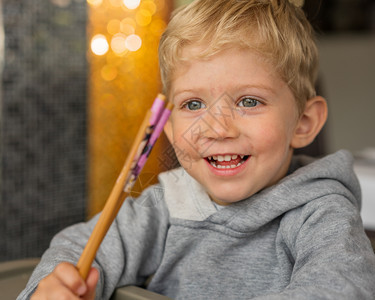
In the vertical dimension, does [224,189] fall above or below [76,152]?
above

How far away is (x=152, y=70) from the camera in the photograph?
1.61ft

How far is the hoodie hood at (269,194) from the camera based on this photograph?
20.2 inches

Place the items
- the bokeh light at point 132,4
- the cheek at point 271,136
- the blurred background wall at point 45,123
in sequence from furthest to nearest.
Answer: the blurred background wall at point 45,123, the bokeh light at point 132,4, the cheek at point 271,136

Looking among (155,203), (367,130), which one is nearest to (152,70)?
(155,203)

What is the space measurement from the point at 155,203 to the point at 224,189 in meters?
0.13

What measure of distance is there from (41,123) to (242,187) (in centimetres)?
107

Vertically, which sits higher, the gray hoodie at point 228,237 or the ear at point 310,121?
the ear at point 310,121

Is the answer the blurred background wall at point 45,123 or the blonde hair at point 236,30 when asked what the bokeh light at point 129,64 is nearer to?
the blonde hair at point 236,30

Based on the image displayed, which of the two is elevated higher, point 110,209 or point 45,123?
point 110,209

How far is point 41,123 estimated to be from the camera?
1.46 metres

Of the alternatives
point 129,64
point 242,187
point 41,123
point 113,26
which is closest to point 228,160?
point 242,187

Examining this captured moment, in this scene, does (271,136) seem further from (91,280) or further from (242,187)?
(91,280)

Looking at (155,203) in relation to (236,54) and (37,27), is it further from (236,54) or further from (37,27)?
(37,27)

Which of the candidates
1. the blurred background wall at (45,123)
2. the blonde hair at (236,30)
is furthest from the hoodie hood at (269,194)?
the blurred background wall at (45,123)
